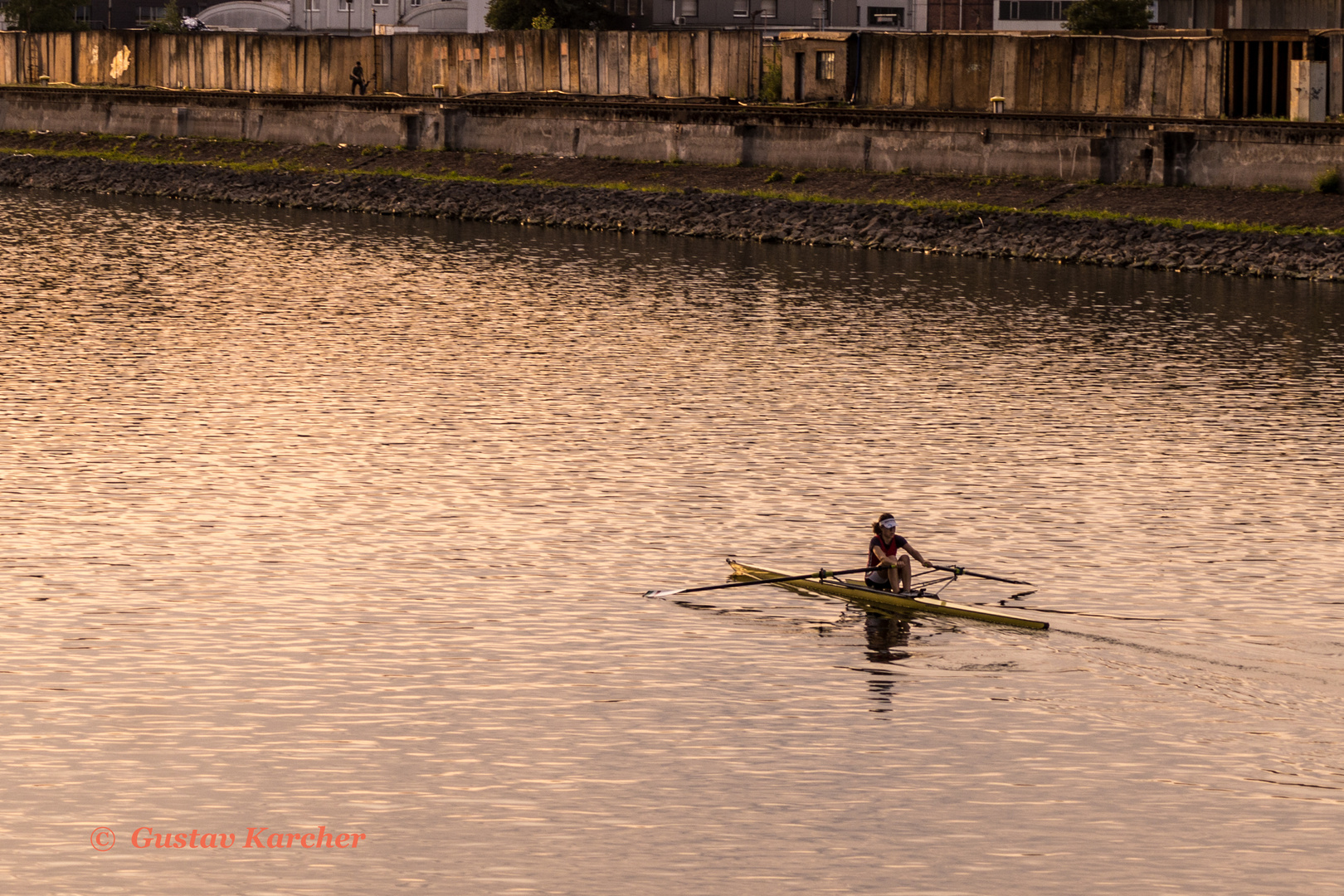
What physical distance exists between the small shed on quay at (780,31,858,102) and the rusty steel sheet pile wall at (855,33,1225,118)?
4.87ft

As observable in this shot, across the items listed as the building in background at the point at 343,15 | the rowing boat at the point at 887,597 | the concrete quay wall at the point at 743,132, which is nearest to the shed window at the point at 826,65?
the concrete quay wall at the point at 743,132

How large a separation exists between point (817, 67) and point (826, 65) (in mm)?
610

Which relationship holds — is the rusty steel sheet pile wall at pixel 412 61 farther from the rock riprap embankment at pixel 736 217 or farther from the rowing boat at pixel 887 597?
the rowing boat at pixel 887 597

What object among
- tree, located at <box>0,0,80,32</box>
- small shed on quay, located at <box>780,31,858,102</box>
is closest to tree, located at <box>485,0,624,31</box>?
tree, located at <box>0,0,80,32</box>

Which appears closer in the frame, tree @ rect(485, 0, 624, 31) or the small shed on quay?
the small shed on quay

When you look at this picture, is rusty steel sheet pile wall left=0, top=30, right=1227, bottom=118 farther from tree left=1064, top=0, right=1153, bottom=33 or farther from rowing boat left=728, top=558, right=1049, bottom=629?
rowing boat left=728, top=558, right=1049, bottom=629

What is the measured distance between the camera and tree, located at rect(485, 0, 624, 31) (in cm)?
14800

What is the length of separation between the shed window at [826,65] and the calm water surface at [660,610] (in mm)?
38053

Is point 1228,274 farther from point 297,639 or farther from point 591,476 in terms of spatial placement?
point 297,639

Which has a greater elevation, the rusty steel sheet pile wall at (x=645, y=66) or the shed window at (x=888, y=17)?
the shed window at (x=888, y=17)

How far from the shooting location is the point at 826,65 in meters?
97.9

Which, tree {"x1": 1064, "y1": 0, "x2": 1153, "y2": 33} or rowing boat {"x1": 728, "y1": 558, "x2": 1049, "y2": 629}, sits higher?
tree {"x1": 1064, "y1": 0, "x2": 1153, "y2": 33}

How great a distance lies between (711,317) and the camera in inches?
2525

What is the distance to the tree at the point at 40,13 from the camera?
162 m
